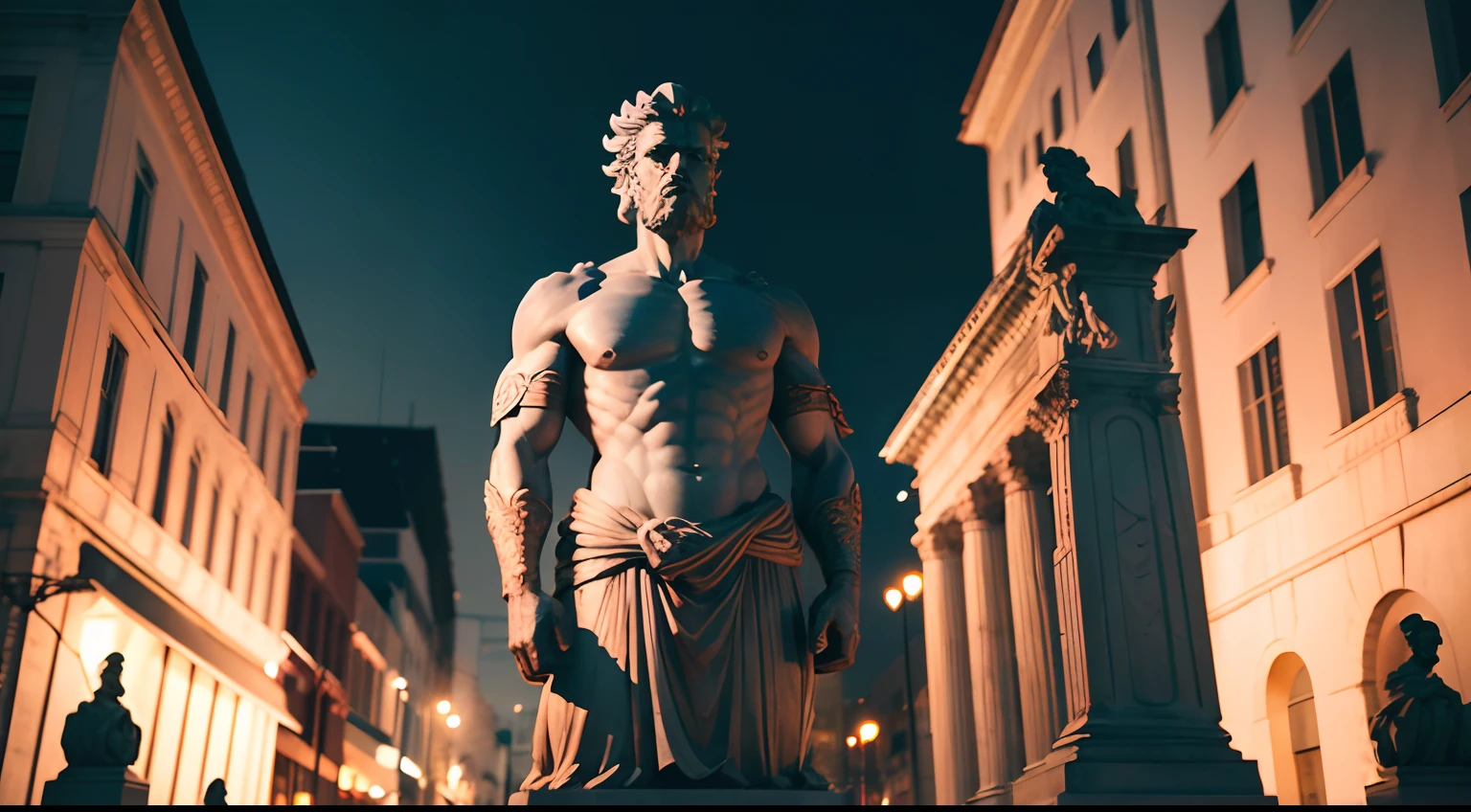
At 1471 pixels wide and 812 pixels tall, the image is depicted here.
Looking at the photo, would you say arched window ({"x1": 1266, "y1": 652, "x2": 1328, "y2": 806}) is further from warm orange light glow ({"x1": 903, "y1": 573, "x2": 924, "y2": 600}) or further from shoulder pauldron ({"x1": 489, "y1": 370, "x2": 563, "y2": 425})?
shoulder pauldron ({"x1": 489, "y1": 370, "x2": 563, "y2": 425})

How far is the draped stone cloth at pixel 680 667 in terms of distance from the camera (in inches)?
180

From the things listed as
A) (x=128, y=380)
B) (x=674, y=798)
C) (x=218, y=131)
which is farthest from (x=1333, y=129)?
(x=218, y=131)

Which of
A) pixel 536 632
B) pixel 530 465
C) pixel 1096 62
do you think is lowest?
pixel 536 632

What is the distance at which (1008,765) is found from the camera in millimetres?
23625

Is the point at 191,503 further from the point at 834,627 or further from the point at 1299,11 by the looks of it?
the point at 834,627

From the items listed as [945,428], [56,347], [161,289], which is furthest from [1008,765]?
[161,289]

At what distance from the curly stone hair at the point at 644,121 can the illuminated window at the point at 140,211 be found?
23.5 m

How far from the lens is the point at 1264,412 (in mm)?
22031

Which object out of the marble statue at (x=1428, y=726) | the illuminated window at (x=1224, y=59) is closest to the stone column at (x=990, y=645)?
the illuminated window at (x=1224, y=59)

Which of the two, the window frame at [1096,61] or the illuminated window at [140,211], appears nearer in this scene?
the illuminated window at [140,211]

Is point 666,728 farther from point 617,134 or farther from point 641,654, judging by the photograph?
point 617,134

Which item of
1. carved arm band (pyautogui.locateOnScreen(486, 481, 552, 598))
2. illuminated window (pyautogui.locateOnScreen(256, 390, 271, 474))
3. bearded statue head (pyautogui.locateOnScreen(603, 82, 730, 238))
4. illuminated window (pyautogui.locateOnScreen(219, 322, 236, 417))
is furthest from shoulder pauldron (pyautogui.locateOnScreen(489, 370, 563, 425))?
illuminated window (pyautogui.locateOnScreen(256, 390, 271, 474))

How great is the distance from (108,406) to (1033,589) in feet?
57.3

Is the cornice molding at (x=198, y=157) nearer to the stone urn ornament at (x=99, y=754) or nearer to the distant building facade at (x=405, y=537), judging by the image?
the stone urn ornament at (x=99, y=754)
